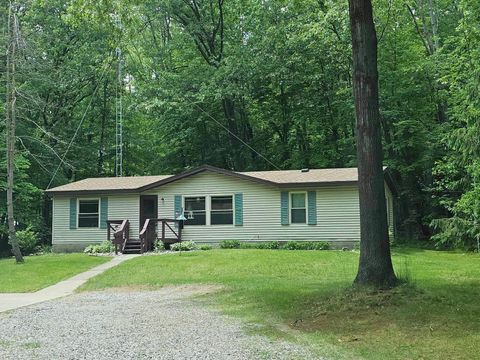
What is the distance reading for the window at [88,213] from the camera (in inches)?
878

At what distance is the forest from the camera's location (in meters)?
24.1

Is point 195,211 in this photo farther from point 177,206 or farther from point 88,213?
point 88,213

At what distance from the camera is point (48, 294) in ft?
37.6

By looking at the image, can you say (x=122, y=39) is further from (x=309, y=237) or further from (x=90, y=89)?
(x=90, y=89)

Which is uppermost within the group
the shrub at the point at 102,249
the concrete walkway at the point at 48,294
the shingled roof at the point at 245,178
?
the shingled roof at the point at 245,178

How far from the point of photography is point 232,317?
7762mm

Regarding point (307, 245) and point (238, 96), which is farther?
point (238, 96)

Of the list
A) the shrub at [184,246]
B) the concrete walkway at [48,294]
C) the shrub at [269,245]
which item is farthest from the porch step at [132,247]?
the shrub at [269,245]

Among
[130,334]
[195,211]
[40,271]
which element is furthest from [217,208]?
[130,334]

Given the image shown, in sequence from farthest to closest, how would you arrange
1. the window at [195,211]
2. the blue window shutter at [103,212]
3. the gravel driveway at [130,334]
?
the blue window shutter at [103,212] < the window at [195,211] < the gravel driveway at [130,334]

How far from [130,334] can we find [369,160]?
4.53m

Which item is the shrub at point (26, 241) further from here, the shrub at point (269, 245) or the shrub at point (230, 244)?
the shrub at point (269, 245)

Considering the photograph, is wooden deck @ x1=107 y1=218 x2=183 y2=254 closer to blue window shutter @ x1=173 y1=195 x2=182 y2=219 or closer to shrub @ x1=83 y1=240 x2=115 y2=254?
shrub @ x1=83 y1=240 x2=115 y2=254

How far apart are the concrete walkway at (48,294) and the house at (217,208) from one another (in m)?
5.26
